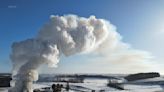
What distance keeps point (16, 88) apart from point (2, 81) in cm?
2994

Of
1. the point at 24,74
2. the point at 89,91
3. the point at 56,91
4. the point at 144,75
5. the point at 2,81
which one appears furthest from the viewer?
the point at 144,75

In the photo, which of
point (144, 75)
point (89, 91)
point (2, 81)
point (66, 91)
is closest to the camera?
point (66, 91)

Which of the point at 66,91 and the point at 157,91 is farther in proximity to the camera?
the point at 157,91

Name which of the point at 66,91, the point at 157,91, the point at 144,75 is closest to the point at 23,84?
the point at 66,91

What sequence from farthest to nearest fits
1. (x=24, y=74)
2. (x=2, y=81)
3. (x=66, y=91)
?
(x=2, y=81) < (x=66, y=91) < (x=24, y=74)

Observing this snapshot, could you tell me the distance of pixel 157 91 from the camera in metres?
57.3

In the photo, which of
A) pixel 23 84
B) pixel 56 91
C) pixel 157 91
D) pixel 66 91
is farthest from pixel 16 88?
pixel 157 91

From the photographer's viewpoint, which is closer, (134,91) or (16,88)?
(16,88)

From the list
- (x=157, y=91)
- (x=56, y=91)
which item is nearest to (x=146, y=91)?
(x=157, y=91)

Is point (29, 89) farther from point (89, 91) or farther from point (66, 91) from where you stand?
point (89, 91)

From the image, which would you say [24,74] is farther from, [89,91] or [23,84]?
[89,91]

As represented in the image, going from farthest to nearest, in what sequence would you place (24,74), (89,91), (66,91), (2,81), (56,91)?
(2,81) < (89,91) < (66,91) < (56,91) < (24,74)

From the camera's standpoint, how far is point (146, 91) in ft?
190

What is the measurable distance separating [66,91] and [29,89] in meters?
11.7
